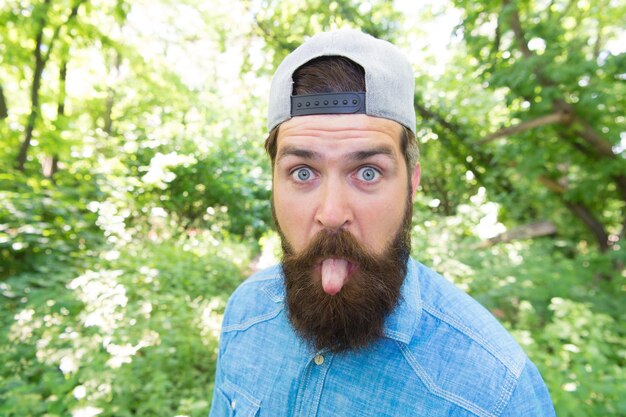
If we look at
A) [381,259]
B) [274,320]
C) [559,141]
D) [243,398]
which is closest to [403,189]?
[381,259]

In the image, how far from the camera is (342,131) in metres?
1.11

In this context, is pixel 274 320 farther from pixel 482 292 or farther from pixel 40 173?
pixel 40 173

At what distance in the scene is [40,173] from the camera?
6.33 metres

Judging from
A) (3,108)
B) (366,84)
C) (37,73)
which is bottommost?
(366,84)

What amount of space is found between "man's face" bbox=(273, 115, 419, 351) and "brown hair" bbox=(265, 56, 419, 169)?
80 millimetres

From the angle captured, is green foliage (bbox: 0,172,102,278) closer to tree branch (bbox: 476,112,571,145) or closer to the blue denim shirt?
the blue denim shirt

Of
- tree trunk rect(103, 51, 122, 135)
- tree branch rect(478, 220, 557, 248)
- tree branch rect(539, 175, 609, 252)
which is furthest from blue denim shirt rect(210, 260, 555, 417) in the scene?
tree trunk rect(103, 51, 122, 135)

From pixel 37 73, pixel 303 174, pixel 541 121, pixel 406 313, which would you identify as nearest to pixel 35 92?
pixel 37 73

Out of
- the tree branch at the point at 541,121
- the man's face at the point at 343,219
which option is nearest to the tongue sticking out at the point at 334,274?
the man's face at the point at 343,219

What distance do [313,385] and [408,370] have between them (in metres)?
0.29

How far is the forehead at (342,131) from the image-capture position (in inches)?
43.6

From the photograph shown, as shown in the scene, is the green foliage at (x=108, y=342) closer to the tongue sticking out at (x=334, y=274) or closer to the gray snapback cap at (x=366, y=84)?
the tongue sticking out at (x=334, y=274)

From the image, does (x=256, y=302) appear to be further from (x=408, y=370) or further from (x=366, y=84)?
(x=366, y=84)

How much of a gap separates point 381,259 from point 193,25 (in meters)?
10.9
